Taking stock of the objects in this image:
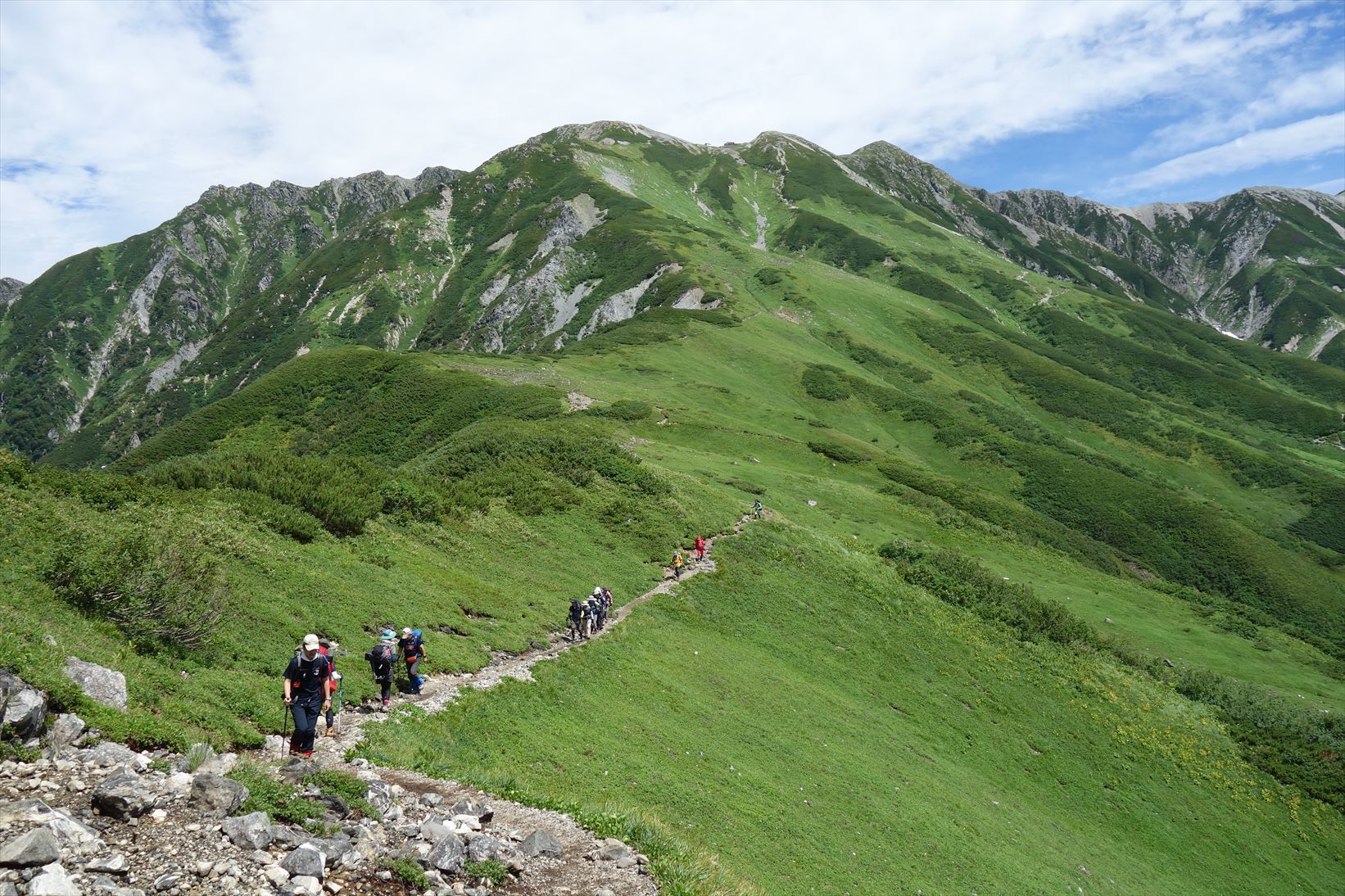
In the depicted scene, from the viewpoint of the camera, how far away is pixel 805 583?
1655 inches

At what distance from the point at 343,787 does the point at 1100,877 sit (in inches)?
1166

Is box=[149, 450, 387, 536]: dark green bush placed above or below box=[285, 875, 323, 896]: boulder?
above

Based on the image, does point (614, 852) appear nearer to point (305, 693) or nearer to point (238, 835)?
point (238, 835)

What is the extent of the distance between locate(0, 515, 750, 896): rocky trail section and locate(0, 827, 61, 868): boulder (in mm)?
14

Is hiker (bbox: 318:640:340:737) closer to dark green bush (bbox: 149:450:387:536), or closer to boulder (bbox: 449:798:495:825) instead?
boulder (bbox: 449:798:495:825)

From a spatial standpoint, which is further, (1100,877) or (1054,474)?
(1054,474)

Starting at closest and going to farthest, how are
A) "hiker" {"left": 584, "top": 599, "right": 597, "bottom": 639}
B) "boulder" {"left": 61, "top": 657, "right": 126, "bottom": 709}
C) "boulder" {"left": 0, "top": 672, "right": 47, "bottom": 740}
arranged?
1. "boulder" {"left": 0, "top": 672, "right": 47, "bottom": 740}
2. "boulder" {"left": 61, "top": 657, "right": 126, "bottom": 709}
3. "hiker" {"left": 584, "top": 599, "right": 597, "bottom": 639}

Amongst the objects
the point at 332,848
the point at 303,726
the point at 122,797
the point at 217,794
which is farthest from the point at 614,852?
the point at 122,797

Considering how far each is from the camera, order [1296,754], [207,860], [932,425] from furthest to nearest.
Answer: [932,425] < [1296,754] < [207,860]

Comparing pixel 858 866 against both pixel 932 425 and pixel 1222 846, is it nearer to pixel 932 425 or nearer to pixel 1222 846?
pixel 1222 846

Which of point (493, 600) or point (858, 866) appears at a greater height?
point (493, 600)

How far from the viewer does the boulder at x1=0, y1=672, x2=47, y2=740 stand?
32.2 ft

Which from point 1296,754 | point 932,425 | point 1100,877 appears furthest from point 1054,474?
point 1100,877

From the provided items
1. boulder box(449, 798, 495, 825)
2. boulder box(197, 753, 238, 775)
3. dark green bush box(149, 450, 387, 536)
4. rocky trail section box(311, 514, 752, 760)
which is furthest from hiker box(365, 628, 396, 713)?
dark green bush box(149, 450, 387, 536)
